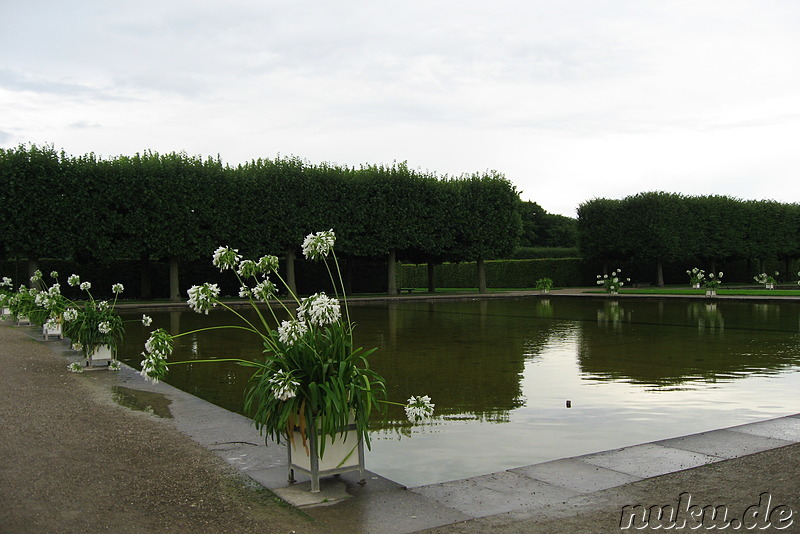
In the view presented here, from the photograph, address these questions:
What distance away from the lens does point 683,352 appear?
11375 mm

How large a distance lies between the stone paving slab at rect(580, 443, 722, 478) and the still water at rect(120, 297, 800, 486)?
580 mm

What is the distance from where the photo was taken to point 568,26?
40.0 ft

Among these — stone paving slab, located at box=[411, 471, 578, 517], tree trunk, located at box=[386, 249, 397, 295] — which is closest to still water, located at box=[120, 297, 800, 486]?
stone paving slab, located at box=[411, 471, 578, 517]

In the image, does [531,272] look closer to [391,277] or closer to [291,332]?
[391,277]

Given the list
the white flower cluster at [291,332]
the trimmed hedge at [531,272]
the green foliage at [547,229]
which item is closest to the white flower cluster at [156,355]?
the white flower cluster at [291,332]

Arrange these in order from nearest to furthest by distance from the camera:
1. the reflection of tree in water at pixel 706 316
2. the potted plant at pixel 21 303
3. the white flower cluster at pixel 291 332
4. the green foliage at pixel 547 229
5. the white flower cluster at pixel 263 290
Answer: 1. the white flower cluster at pixel 291 332
2. the white flower cluster at pixel 263 290
3. the reflection of tree in water at pixel 706 316
4. the potted plant at pixel 21 303
5. the green foliage at pixel 547 229

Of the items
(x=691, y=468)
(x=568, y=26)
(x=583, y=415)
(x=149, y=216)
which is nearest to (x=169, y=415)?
(x=583, y=415)

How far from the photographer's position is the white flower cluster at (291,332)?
437 centimetres

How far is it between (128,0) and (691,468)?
415 inches

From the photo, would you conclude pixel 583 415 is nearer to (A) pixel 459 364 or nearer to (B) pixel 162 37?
(A) pixel 459 364

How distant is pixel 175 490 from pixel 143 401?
3.38m

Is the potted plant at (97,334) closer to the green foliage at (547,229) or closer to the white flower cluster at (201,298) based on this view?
the white flower cluster at (201,298)

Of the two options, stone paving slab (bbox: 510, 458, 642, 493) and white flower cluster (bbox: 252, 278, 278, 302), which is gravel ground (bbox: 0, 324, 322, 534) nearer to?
white flower cluster (bbox: 252, 278, 278, 302)

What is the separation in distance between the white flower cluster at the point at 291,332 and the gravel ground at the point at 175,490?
925mm
